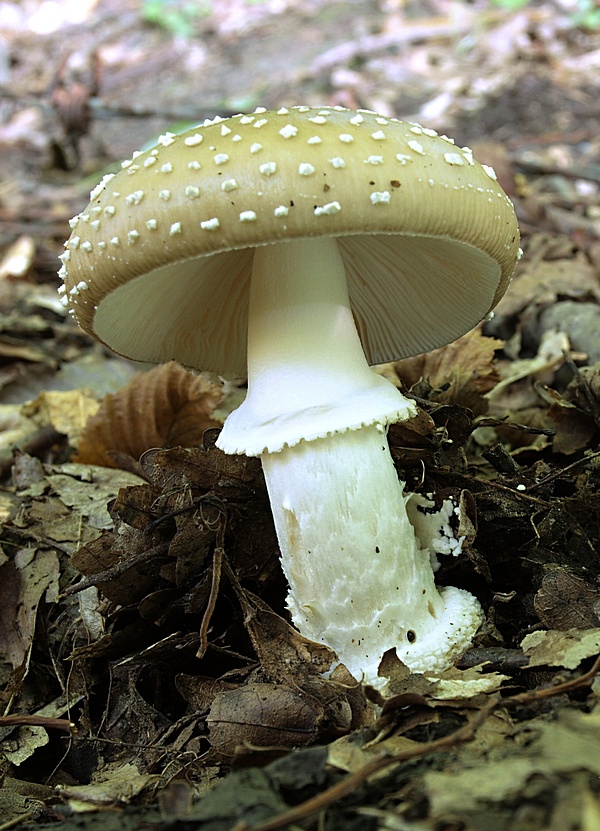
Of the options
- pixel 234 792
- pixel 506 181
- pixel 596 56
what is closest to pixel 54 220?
pixel 506 181

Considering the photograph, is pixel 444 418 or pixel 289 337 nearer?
pixel 289 337

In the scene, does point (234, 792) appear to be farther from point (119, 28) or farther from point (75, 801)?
point (119, 28)

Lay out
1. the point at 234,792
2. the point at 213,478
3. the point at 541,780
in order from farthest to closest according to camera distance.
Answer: the point at 213,478, the point at 234,792, the point at 541,780

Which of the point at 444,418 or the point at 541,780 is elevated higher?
the point at 541,780

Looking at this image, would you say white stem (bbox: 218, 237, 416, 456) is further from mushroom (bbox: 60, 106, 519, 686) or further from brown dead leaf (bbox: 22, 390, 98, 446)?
brown dead leaf (bbox: 22, 390, 98, 446)

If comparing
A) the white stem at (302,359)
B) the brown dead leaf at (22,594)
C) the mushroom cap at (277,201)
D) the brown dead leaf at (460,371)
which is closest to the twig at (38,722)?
the brown dead leaf at (22,594)

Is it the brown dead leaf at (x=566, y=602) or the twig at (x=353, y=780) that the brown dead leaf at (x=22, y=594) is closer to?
the twig at (x=353, y=780)

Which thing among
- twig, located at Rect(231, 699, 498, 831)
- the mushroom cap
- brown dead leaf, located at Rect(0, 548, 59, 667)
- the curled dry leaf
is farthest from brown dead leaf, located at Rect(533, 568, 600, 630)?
the curled dry leaf

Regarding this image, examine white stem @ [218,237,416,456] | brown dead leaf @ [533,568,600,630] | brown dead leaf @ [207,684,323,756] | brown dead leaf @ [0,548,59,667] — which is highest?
white stem @ [218,237,416,456]
